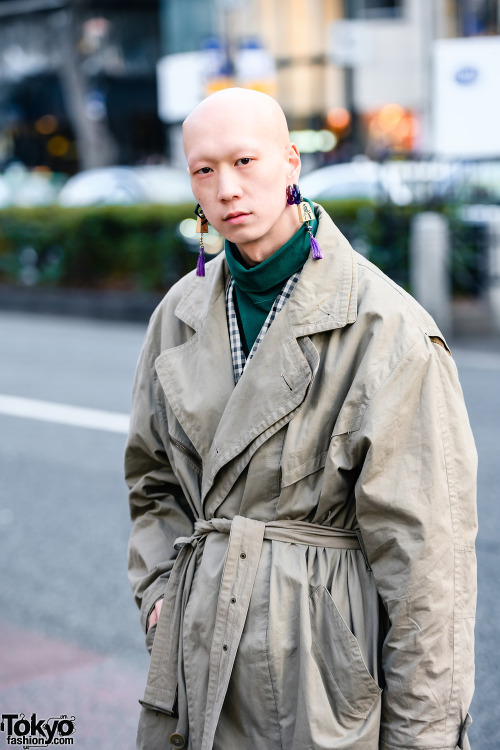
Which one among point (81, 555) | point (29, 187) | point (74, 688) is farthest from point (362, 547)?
point (29, 187)

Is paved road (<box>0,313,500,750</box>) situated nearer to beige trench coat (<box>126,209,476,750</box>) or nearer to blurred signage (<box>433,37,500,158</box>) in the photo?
beige trench coat (<box>126,209,476,750</box>)

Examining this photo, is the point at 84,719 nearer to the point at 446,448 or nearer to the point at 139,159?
the point at 446,448

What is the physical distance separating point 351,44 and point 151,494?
2915 centimetres

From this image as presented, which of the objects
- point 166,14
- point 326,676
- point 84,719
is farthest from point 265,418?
point 166,14

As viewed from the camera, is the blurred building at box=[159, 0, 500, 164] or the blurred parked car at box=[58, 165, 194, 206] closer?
the blurred parked car at box=[58, 165, 194, 206]

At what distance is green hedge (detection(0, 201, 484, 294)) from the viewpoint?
1193 centimetres

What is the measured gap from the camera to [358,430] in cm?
206

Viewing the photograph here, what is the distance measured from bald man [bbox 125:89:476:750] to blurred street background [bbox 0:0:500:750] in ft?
5.32

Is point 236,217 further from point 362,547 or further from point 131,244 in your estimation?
point 131,244

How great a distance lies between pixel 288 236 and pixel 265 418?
1.30 ft

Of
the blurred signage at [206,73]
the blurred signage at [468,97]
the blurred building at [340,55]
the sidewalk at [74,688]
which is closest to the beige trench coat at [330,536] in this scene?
the sidewalk at [74,688]

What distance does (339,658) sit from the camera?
2.07 metres

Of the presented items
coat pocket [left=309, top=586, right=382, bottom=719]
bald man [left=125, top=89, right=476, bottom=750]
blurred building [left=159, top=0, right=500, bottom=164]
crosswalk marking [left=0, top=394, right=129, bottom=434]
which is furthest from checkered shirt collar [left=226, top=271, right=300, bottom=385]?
blurred building [left=159, top=0, right=500, bottom=164]

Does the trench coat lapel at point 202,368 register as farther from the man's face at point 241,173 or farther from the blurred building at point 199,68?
the blurred building at point 199,68
